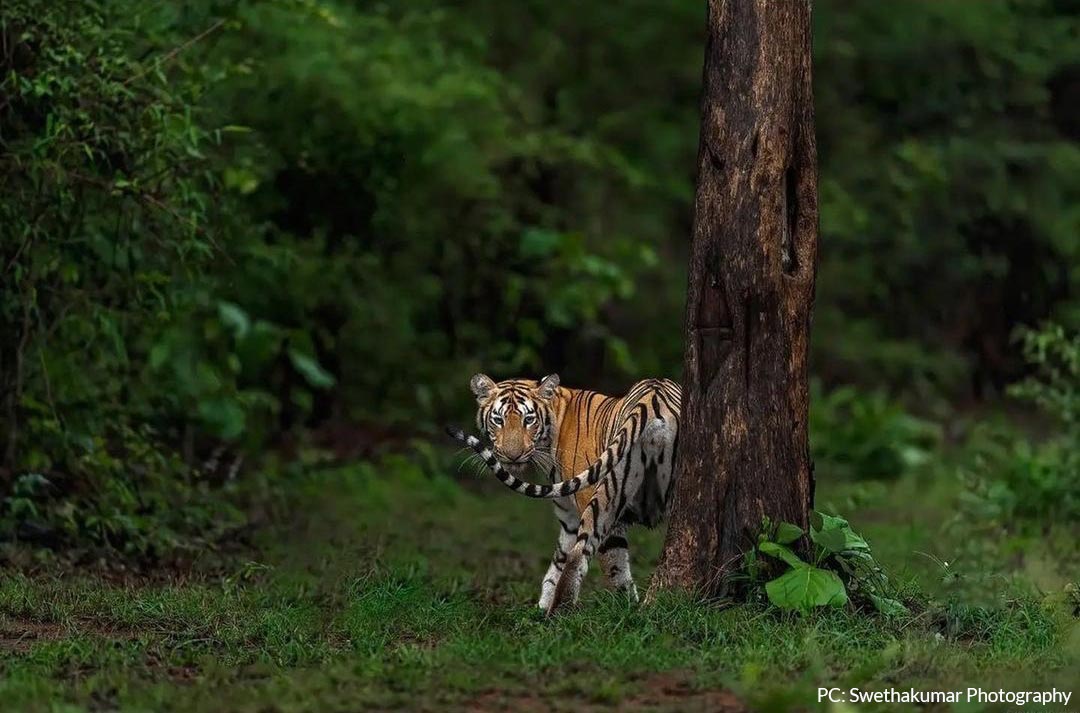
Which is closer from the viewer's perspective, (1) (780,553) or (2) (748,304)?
(1) (780,553)

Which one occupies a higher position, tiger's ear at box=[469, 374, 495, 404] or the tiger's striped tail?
tiger's ear at box=[469, 374, 495, 404]

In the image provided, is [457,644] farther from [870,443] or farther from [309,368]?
[870,443]

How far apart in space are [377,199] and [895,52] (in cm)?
683

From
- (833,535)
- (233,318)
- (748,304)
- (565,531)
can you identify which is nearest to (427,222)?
(233,318)

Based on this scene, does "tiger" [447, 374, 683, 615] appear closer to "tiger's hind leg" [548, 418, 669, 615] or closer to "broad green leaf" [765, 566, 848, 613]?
"tiger's hind leg" [548, 418, 669, 615]

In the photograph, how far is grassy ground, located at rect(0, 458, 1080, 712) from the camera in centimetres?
646

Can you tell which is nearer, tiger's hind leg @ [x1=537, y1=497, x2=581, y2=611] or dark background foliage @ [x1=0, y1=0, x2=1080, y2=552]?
tiger's hind leg @ [x1=537, y1=497, x2=581, y2=611]

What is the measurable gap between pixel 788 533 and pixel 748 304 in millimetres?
1057

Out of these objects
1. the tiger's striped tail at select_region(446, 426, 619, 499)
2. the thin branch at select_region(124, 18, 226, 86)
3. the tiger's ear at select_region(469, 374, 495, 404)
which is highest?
the thin branch at select_region(124, 18, 226, 86)

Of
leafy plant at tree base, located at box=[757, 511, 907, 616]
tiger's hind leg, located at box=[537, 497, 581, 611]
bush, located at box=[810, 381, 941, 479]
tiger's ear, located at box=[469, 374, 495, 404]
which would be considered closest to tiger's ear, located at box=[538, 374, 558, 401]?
tiger's ear, located at box=[469, 374, 495, 404]

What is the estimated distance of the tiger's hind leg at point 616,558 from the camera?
8.79 meters

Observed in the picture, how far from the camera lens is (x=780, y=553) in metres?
7.82

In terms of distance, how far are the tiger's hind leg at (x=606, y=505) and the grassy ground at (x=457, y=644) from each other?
0.15 metres

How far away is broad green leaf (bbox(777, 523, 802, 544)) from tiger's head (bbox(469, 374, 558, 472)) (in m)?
1.49
